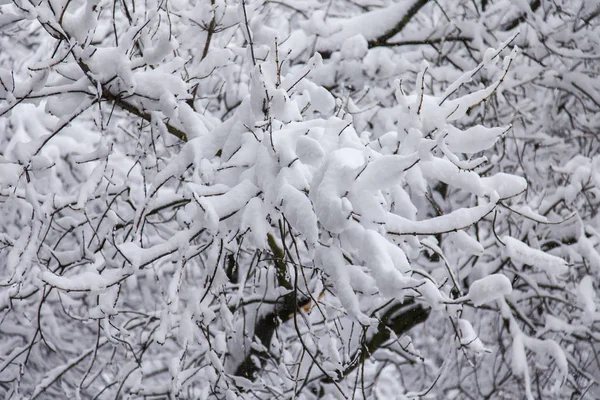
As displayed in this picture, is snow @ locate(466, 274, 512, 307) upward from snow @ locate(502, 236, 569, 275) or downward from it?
upward

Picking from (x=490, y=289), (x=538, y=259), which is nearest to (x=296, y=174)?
(x=490, y=289)

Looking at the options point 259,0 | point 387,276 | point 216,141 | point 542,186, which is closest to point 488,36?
point 542,186

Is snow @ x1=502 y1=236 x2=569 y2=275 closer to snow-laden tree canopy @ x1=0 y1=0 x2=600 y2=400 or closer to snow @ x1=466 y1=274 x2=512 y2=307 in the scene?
snow-laden tree canopy @ x1=0 y1=0 x2=600 y2=400

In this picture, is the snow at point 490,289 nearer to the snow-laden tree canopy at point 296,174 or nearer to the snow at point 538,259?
the snow-laden tree canopy at point 296,174

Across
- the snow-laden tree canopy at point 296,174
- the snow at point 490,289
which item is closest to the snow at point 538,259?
the snow-laden tree canopy at point 296,174

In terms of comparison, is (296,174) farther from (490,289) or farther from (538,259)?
(538,259)

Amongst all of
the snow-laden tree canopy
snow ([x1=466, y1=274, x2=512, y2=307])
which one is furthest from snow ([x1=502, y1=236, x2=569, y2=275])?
snow ([x1=466, y1=274, x2=512, y2=307])

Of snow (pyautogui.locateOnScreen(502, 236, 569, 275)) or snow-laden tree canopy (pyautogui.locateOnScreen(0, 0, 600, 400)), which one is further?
snow (pyautogui.locateOnScreen(502, 236, 569, 275))

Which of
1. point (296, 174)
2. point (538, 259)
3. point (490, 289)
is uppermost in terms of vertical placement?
point (296, 174)

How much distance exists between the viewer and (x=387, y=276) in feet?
4.14

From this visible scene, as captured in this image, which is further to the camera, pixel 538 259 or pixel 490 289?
pixel 538 259

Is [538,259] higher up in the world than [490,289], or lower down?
lower down

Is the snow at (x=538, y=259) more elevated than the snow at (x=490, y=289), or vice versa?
the snow at (x=490, y=289)

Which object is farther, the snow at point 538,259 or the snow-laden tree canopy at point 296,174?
the snow at point 538,259
